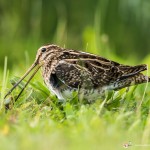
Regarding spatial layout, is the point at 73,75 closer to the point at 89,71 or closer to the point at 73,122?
the point at 89,71

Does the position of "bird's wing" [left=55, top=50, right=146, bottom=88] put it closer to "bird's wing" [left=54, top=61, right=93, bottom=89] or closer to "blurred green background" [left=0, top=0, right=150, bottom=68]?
"bird's wing" [left=54, top=61, right=93, bottom=89]

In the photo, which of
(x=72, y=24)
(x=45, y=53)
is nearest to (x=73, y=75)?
(x=45, y=53)

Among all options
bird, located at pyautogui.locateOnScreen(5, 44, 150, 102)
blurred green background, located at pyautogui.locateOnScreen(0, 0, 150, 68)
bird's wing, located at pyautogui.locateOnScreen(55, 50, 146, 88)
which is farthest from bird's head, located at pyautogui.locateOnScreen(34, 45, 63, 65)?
blurred green background, located at pyautogui.locateOnScreen(0, 0, 150, 68)

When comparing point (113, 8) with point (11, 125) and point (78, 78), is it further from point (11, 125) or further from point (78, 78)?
point (11, 125)

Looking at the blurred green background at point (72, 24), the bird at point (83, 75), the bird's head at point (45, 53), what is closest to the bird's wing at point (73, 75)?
the bird at point (83, 75)

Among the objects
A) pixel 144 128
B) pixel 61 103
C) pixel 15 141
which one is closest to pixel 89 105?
pixel 61 103

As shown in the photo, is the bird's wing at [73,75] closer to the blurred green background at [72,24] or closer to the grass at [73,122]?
the grass at [73,122]
